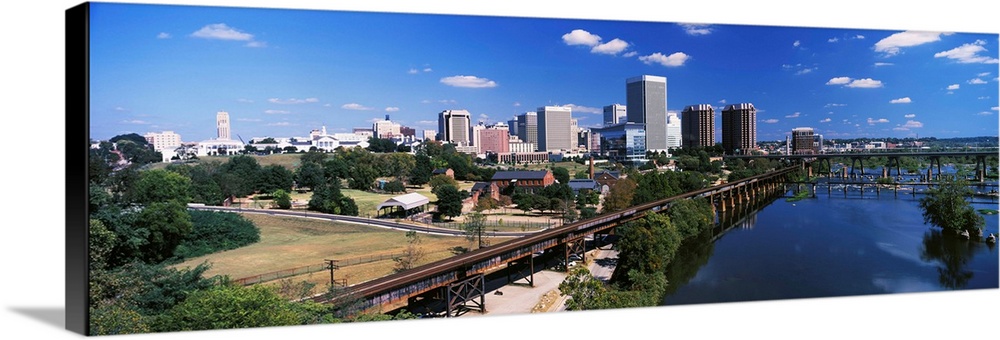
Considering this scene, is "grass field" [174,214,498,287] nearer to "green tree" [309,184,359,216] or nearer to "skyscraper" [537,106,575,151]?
"green tree" [309,184,359,216]

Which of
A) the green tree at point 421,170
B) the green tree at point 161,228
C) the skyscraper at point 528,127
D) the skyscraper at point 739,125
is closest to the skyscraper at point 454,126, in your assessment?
the skyscraper at point 528,127

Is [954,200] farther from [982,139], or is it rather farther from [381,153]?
[381,153]

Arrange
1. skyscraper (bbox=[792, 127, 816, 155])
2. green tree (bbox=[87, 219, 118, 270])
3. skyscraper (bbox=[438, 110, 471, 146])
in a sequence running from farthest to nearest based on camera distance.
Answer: skyscraper (bbox=[792, 127, 816, 155]) → skyscraper (bbox=[438, 110, 471, 146]) → green tree (bbox=[87, 219, 118, 270])

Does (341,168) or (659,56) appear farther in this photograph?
(341,168)

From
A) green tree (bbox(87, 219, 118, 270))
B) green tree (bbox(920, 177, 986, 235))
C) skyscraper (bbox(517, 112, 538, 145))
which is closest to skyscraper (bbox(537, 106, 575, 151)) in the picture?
skyscraper (bbox(517, 112, 538, 145))

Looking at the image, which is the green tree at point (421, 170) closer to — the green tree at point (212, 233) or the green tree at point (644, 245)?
the green tree at point (212, 233)

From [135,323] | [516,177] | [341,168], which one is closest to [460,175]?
[516,177]

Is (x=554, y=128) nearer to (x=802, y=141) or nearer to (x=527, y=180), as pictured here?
(x=527, y=180)
